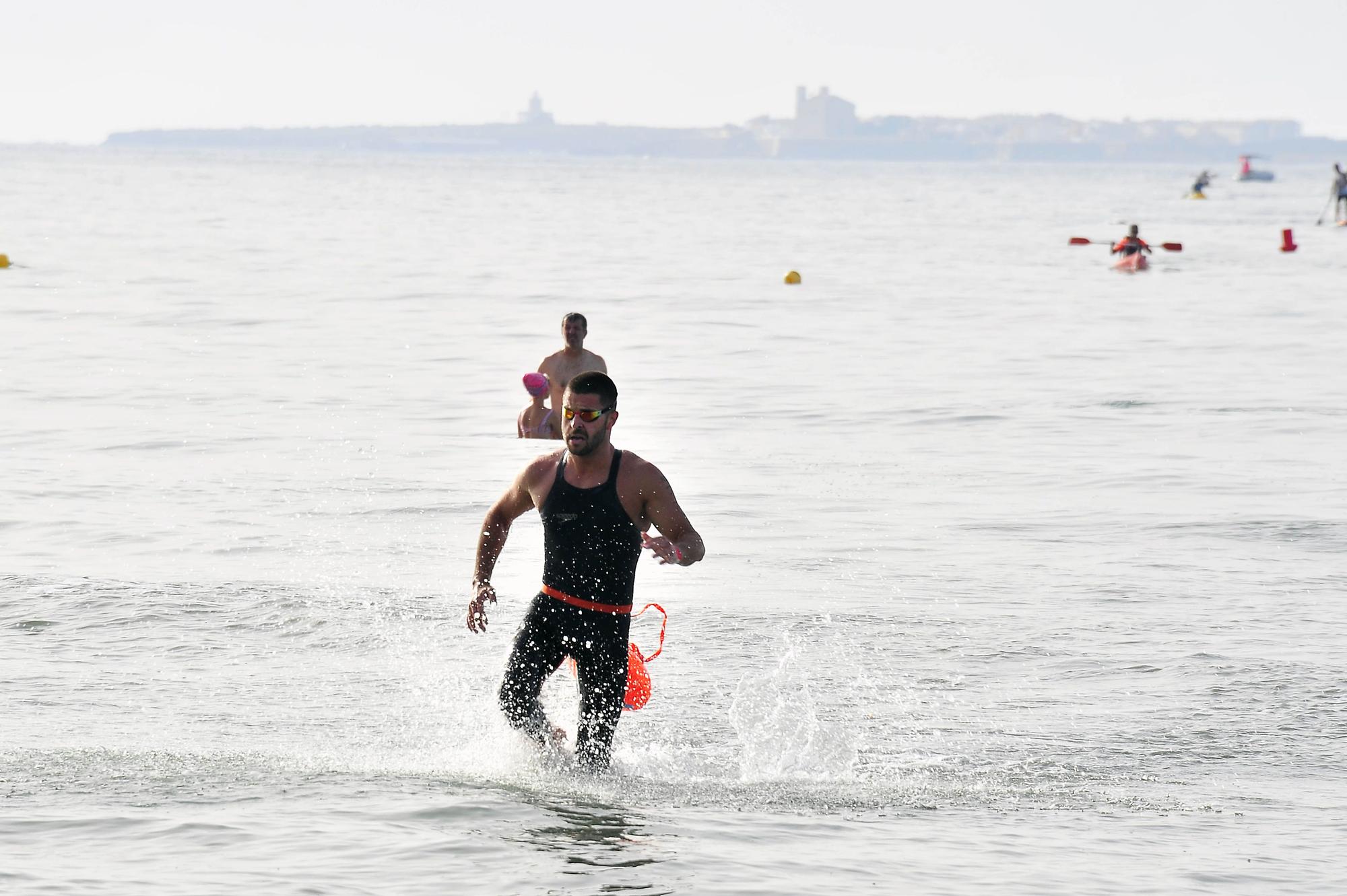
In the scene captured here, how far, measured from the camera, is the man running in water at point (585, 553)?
6.95m

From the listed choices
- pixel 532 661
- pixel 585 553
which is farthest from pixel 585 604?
pixel 532 661

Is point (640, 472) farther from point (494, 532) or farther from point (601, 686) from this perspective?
point (601, 686)

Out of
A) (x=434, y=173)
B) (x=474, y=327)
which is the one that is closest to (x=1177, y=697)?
(x=474, y=327)

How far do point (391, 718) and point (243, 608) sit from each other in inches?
88.6

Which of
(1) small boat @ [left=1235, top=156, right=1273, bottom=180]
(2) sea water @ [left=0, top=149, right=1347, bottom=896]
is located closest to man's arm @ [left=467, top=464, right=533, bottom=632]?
(2) sea water @ [left=0, top=149, right=1347, bottom=896]

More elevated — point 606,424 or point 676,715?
point 606,424

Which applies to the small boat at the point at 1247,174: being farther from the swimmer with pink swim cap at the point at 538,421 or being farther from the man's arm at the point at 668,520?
the man's arm at the point at 668,520

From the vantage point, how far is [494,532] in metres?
7.35

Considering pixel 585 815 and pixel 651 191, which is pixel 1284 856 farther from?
pixel 651 191

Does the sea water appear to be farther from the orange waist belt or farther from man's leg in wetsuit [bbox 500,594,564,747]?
the orange waist belt

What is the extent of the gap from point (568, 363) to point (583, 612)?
311 inches

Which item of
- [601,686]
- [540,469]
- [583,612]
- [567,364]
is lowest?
[601,686]

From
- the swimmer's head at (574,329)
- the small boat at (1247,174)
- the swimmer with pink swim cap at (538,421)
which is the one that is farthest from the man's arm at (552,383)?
the small boat at (1247,174)

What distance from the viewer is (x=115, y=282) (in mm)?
37250
